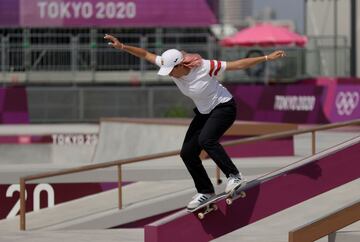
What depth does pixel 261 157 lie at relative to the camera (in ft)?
64.5

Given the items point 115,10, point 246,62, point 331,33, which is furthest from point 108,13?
point 246,62

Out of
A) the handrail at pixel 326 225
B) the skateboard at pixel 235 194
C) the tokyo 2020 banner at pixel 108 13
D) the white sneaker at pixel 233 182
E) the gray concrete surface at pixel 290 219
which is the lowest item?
the gray concrete surface at pixel 290 219

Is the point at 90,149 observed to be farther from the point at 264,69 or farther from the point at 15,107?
the point at 264,69

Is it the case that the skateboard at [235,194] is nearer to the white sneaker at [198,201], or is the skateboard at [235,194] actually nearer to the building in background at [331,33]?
the white sneaker at [198,201]

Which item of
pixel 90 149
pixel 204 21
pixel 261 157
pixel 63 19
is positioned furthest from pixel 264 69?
pixel 261 157

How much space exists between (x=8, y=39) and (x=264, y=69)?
9252mm

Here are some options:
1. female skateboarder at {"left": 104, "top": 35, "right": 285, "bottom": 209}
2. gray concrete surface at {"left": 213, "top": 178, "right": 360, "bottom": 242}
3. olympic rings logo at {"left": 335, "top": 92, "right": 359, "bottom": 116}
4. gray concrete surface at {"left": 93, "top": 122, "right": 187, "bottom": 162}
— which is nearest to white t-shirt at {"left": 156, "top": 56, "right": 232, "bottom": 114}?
female skateboarder at {"left": 104, "top": 35, "right": 285, "bottom": 209}

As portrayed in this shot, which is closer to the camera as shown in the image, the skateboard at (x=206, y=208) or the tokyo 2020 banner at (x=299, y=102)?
the skateboard at (x=206, y=208)

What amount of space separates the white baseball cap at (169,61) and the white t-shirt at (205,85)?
194 mm

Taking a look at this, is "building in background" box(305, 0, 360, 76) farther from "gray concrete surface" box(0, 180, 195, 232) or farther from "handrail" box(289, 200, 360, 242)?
"handrail" box(289, 200, 360, 242)

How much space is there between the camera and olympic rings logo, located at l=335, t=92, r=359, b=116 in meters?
30.1

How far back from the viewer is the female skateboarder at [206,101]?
9984 mm

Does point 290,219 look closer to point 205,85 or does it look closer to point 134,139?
point 205,85

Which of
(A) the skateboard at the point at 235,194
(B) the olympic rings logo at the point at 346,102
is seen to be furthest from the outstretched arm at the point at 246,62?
(B) the olympic rings logo at the point at 346,102
